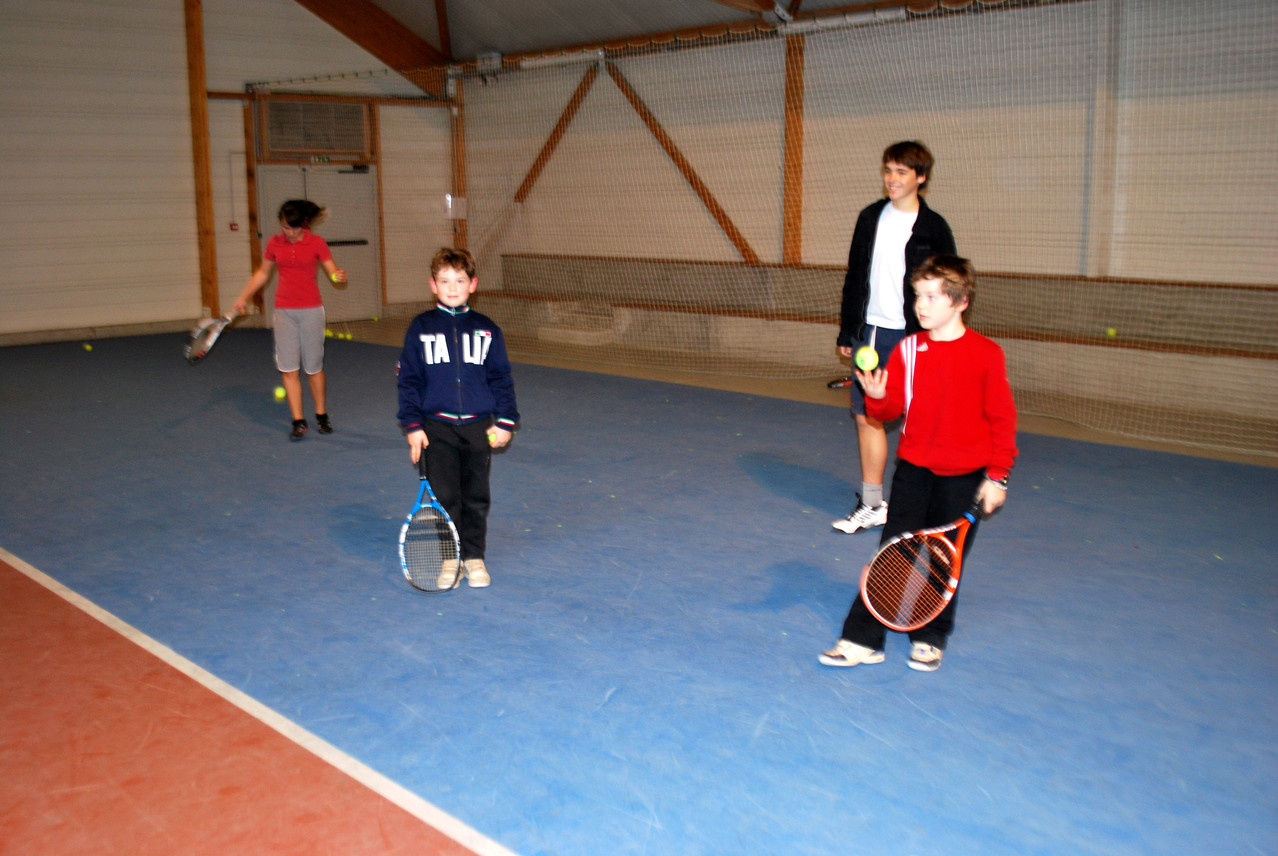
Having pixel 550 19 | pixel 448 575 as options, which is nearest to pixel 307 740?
pixel 448 575

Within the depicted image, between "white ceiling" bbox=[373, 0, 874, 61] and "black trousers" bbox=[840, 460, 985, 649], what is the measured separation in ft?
27.2

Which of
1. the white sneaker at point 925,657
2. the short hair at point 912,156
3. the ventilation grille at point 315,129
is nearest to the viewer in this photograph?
the white sneaker at point 925,657

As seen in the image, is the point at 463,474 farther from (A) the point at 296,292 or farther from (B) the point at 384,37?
(B) the point at 384,37

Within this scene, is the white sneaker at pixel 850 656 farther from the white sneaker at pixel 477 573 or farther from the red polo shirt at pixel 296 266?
the red polo shirt at pixel 296 266

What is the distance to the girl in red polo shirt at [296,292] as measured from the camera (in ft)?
22.8

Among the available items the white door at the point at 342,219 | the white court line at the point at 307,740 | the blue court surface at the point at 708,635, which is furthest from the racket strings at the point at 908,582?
the white door at the point at 342,219

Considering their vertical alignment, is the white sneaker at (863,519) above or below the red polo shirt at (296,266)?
below

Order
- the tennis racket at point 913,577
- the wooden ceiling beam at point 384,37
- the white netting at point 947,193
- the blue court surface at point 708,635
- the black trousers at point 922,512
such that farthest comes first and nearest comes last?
the wooden ceiling beam at point 384,37 < the white netting at point 947,193 < the black trousers at point 922,512 < the tennis racket at point 913,577 < the blue court surface at point 708,635

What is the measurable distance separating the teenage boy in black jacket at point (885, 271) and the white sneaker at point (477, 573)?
1.83m

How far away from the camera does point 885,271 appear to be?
4.97 metres

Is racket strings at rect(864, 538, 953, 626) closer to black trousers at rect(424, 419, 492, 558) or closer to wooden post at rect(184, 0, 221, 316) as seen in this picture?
black trousers at rect(424, 419, 492, 558)

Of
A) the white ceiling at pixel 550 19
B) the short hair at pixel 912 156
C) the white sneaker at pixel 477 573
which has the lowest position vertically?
the white sneaker at pixel 477 573

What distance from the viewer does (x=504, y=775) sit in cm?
299

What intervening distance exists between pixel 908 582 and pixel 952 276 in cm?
110
